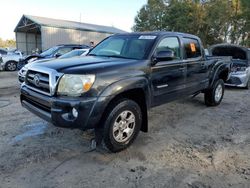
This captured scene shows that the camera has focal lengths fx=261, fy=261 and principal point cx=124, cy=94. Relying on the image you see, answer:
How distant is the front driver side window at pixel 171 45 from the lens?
4.77m

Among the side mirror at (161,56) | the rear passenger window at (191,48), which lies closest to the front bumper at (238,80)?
the rear passenger window at (191,48)

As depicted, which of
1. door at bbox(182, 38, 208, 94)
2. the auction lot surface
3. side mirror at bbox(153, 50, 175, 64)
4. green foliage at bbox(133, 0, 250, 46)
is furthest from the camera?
green foliage at bbox(133, 0, 250, 46)

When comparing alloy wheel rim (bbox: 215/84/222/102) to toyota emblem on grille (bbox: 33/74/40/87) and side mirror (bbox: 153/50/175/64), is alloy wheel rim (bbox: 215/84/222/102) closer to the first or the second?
side mirror (bbox: 153/50/175/64)

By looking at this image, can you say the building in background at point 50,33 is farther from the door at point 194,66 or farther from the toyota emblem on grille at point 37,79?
the toyota emblem on grille at point 37,79

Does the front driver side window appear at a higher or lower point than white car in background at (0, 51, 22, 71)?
higher

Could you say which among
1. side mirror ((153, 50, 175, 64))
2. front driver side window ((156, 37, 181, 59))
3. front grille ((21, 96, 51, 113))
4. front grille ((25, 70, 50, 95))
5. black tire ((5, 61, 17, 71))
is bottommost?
black tire ((5, 61, 17, 71))

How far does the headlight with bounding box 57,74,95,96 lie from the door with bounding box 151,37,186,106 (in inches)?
52.9

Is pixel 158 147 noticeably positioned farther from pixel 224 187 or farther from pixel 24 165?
pixel 24 165

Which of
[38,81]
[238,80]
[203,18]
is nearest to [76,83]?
[38,81]

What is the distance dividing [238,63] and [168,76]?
6.39 m

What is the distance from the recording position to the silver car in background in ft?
31.8

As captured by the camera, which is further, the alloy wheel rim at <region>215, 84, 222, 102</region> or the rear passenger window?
the alloy wheel rim at <region>215, 84, 222, 102</region>

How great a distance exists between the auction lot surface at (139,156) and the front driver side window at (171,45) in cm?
150

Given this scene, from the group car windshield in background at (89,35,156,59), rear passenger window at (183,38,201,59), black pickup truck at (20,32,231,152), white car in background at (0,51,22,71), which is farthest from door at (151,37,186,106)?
white car in background at (0,51,22,71)
